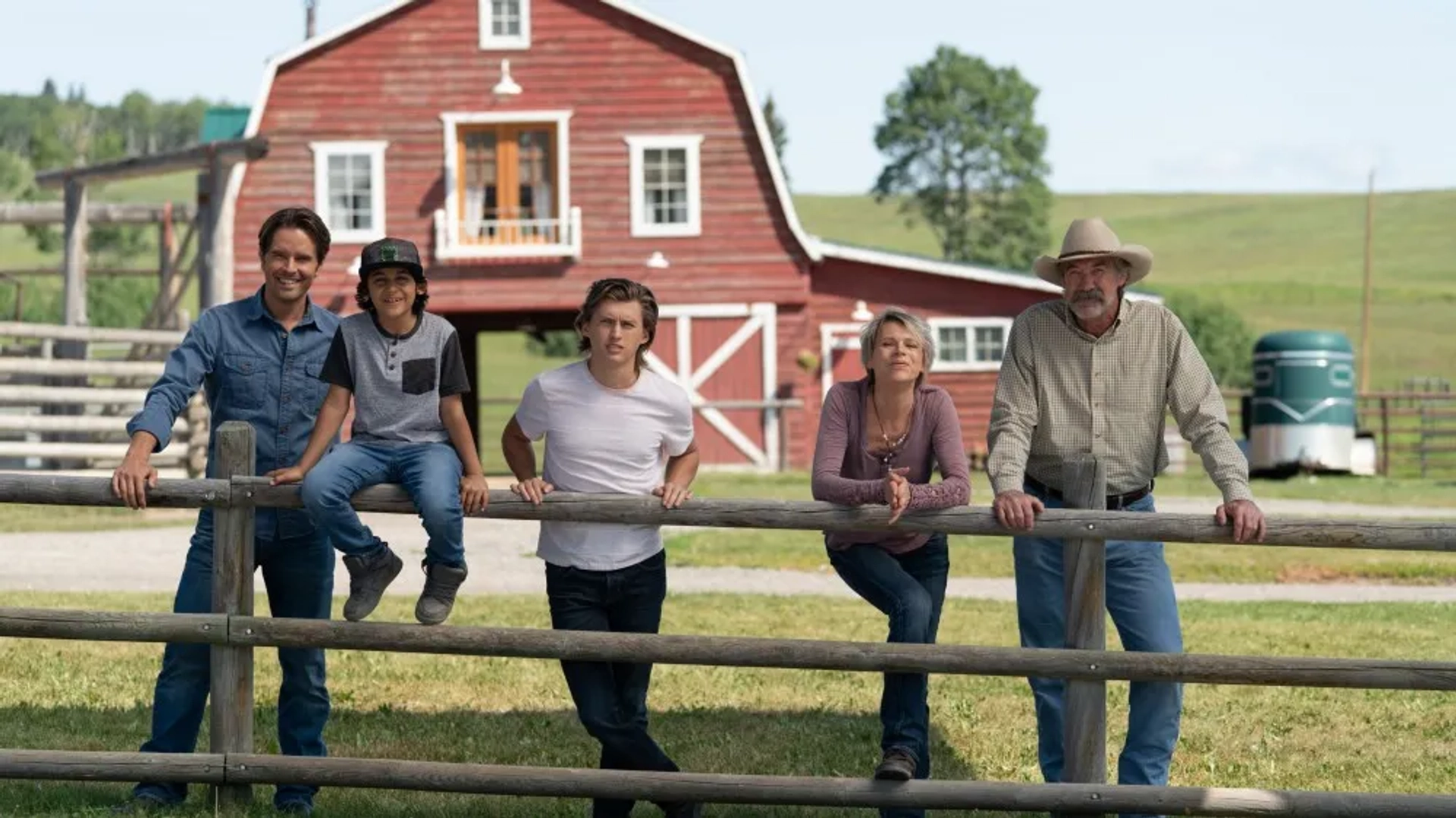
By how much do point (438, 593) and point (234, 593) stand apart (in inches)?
27.7

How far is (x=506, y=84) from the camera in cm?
3062

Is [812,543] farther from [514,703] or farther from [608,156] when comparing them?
[608,156]

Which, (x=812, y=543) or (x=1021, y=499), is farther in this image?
(x=812, y=543)

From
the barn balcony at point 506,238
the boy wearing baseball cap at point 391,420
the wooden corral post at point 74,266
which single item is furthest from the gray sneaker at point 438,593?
the barn balcony at point 506,238

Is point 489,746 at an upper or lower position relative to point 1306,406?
lower

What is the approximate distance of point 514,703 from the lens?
1005 cm

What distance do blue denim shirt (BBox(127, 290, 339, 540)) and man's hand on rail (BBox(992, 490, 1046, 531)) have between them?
2271 mm

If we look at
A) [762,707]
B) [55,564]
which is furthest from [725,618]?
[55,564]

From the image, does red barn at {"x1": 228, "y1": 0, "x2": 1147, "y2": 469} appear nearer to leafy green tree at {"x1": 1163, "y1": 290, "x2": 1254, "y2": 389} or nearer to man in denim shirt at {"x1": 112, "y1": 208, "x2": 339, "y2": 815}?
man in denim shirt at {"x1": 112, "y1": 208, "x2": 339, "y2": 815}

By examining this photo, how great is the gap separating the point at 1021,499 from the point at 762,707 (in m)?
3.76

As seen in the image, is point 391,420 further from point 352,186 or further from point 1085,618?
point 352,186

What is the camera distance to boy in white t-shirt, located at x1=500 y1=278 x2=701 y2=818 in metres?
6.86

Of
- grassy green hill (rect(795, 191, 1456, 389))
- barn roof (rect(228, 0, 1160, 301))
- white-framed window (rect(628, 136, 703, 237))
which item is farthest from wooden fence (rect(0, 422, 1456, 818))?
grassy green hill (rect(795, 191, 1456, 389))

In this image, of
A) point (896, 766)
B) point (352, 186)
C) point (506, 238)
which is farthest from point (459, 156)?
point (896, 766)
